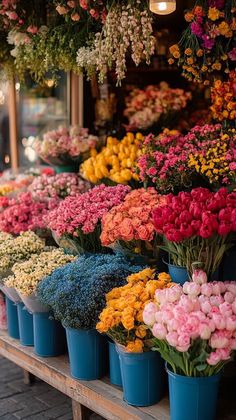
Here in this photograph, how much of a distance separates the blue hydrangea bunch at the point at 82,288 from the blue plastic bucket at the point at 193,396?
0.56m

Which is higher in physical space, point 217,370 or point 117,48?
point 117,48

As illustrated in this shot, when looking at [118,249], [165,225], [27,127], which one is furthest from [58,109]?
[165,225]

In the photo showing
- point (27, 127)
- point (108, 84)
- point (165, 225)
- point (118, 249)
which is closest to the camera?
point (165, 225)

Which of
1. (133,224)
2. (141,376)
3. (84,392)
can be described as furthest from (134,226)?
(84,392)

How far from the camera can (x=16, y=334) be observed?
3.95m

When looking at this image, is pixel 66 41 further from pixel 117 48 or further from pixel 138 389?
pixel 138 389

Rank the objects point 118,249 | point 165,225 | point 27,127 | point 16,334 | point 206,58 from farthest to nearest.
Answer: point 27,127
point 16,334
point 206,58
point 118,249
point 165,225

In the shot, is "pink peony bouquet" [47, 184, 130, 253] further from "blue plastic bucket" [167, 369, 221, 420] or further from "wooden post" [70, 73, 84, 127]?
"wooden post" [70, 73, 84, 127]

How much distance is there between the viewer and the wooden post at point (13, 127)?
7.04 metres

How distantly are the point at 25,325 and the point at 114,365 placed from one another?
2.85 feet

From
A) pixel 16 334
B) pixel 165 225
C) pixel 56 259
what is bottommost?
pixel 16 334

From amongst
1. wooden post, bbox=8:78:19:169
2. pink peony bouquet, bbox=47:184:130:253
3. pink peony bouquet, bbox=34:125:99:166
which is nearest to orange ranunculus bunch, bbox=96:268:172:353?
pink peony bouquet, bbox=47:184:130:253

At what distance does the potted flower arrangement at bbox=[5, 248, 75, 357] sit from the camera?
3359mm

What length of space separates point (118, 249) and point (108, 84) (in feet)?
11.8
